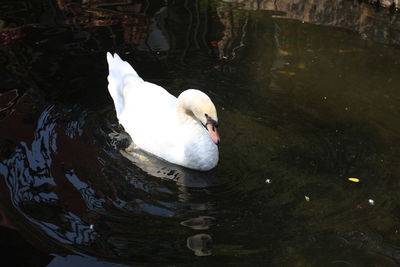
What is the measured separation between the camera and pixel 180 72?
7.50 meters

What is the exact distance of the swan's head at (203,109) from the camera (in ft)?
16.7

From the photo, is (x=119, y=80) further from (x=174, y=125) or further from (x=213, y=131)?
(x=213, y=131)

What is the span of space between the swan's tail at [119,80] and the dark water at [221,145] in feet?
0.74

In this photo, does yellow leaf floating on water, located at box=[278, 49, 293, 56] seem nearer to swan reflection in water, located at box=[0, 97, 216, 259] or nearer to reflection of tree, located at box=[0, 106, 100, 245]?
swan reflection in water, located at box=[0, 97, 216, 259]

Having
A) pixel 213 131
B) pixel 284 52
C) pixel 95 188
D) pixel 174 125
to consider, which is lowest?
pixel 95 188

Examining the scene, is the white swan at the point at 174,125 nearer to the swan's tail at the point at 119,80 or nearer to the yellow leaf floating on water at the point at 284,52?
the swan's tail at the point at 119,80

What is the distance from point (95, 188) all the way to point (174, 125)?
3.41ft

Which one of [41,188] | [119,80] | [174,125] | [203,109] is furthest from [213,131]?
[119,80]

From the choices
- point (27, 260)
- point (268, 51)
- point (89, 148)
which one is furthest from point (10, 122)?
point (268, 51)

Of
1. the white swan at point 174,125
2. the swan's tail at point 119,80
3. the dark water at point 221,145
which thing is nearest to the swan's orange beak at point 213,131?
the white swan at point 174,125

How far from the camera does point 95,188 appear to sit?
5.13 meters

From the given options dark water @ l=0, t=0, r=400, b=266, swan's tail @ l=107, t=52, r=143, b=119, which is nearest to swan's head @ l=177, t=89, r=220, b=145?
dark water @ l=0, t=0, r=400, b=266

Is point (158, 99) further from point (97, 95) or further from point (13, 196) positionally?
point (13, 196)

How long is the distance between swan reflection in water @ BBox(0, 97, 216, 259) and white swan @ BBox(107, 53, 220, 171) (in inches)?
5.7
